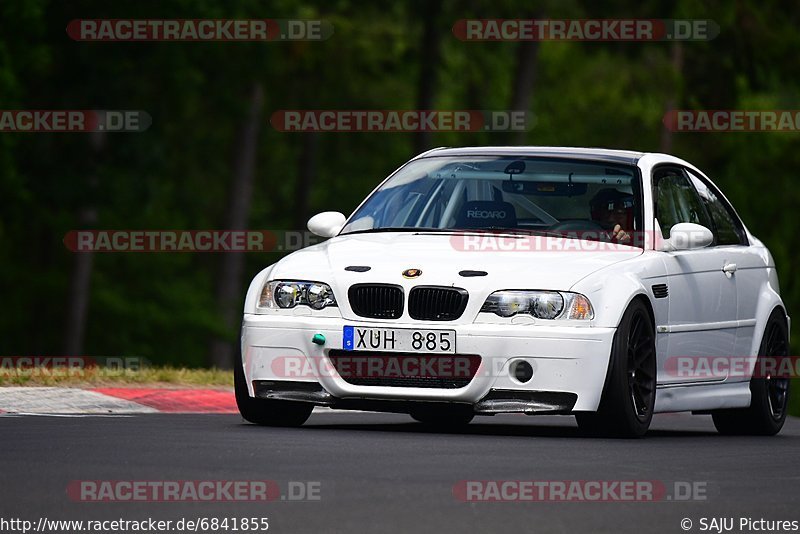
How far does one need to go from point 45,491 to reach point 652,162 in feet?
19.9

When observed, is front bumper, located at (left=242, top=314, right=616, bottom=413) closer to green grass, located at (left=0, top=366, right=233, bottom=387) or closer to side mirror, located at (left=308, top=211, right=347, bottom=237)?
side mirror, located at (left=308, top=211, right=347, bottom=237)

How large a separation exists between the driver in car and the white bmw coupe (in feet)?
0.03

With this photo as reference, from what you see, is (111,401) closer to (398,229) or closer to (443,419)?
(443,419)

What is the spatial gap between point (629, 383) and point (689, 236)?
1.32m

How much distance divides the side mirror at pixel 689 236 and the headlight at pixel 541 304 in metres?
1.33

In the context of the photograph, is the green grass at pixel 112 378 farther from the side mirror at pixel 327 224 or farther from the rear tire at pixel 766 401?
the rear tire at pixel 766 401

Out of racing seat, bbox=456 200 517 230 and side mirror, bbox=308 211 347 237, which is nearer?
racing seat, bbox=456 200 517 230

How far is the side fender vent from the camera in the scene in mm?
12164

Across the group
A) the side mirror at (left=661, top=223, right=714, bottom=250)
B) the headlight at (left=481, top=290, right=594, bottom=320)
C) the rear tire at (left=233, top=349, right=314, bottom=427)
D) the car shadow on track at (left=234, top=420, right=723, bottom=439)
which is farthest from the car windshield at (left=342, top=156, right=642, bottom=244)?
the rear tire at (left=233, top=349, right=314, bottom=427)

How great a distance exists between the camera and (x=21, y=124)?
36.9 metres

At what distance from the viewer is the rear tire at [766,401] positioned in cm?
1369

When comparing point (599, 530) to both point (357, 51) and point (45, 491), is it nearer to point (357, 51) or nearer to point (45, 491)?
point (45, 491)

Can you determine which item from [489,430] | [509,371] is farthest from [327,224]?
[509,371]

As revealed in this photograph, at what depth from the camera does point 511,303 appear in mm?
11391
